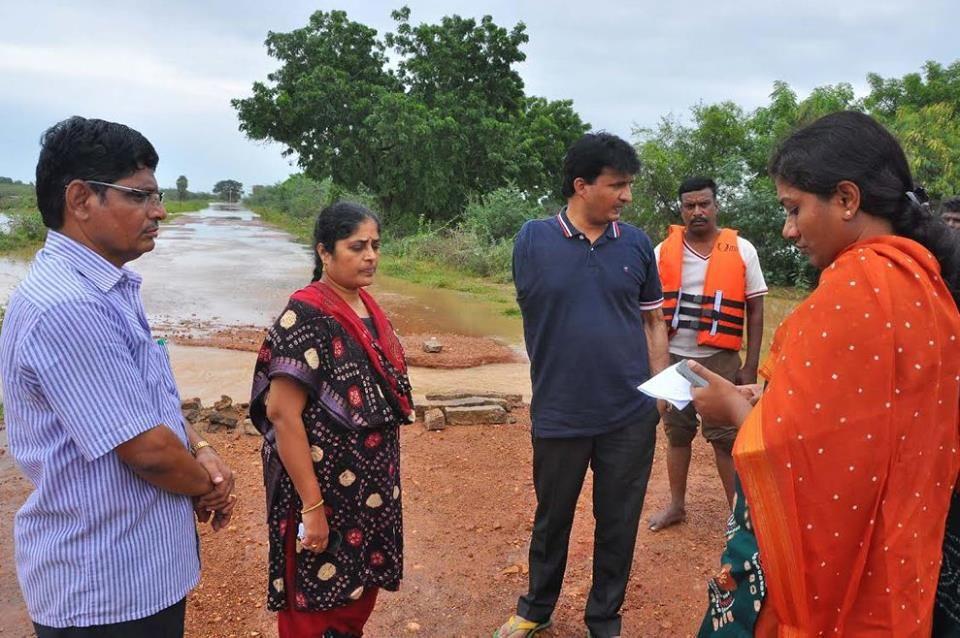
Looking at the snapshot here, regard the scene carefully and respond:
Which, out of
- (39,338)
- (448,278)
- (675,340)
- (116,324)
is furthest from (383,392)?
(448,278)

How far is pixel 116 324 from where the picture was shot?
5.12ft

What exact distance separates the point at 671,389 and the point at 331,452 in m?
1.09

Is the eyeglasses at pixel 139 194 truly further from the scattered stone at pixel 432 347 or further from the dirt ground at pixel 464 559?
the scattered stone at pixel 432 347

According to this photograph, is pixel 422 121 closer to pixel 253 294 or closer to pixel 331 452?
pixel 253 294

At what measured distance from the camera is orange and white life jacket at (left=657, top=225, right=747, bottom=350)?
11.8 ft

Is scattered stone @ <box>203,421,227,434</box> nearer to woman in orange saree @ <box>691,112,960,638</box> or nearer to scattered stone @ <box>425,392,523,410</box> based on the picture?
scattered stone @ <box>425,392,523,410</box>

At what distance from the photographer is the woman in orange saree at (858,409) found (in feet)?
4.41

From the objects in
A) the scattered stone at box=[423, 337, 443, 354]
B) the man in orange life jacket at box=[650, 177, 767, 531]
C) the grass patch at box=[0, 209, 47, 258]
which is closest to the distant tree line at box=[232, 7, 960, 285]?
the grass patch at box=[0, 209, 47, 258]

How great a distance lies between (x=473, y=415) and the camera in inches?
232

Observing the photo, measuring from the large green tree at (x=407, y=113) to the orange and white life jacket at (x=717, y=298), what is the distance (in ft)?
63.1

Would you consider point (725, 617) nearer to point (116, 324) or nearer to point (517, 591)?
point (116, 324)

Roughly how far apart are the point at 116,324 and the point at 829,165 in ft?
5.20

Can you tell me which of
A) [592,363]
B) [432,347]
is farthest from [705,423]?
[432,347]

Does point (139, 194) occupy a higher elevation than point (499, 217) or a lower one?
lower
